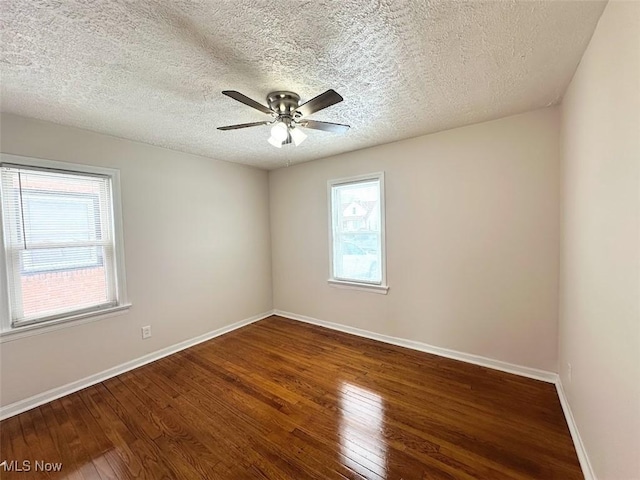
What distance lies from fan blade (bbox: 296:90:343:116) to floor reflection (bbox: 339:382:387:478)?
7.10 feet

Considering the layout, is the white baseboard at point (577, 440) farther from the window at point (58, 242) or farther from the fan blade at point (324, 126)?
the window at point (58, 242)

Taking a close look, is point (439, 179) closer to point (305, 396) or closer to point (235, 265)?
point (305, 396)

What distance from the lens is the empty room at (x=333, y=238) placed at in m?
1.28

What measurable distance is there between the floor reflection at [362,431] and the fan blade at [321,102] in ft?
7.10

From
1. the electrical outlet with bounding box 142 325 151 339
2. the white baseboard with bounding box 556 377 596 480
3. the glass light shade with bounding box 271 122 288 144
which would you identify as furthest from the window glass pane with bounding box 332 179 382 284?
the electrical outlet with bounding box 142 325 151 339

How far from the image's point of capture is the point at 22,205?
2.19m

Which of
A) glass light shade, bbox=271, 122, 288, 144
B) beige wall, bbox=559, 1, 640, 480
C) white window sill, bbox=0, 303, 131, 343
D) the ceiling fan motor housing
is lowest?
white window sill, bbox=0, 303, 131, 343

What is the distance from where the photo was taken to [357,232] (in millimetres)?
3551

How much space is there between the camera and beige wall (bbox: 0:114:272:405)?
2.26 metres

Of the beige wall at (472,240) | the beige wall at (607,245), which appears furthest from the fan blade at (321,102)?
the beige wall at (472,240)

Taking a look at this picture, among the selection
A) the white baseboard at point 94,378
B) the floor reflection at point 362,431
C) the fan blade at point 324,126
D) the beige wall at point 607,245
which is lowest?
the floor reflection at point 362,431

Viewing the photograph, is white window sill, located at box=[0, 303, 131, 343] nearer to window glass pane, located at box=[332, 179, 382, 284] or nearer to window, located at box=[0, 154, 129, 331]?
window, located at box=[0, 154, 129, 331]

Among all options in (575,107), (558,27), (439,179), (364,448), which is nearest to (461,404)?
(364,448)

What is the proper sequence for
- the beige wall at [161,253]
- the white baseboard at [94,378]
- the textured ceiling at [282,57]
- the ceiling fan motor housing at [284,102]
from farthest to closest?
the beige wall at [161,253], the white baseboard at [94,378], the ceiling fan motor housing at [284,102], the textured ceiling at [282,57]
